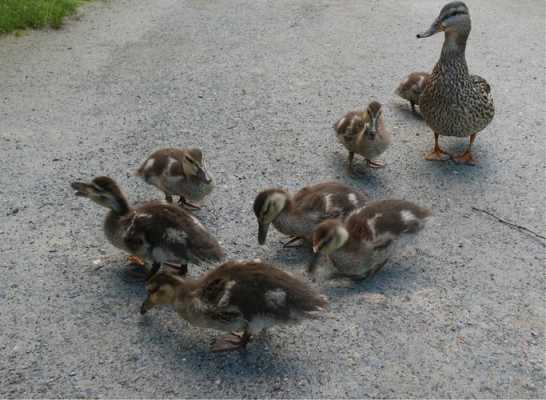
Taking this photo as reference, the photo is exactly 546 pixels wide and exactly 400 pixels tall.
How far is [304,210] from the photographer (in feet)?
13.9

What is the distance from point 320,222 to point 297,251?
310 mm

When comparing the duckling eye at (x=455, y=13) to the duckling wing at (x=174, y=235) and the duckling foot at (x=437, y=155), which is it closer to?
the duckling foot at (x=437, y=155)

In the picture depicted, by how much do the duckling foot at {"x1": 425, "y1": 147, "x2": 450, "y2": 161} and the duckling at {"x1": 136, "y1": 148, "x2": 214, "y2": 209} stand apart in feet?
6.71

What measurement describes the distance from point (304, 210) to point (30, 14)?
16.1ft

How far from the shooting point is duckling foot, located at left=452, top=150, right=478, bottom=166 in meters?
5.44

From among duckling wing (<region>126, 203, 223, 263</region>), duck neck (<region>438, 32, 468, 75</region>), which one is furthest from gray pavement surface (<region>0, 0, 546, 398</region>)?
duck neck (<region>438, 32, 468, 75</region>)

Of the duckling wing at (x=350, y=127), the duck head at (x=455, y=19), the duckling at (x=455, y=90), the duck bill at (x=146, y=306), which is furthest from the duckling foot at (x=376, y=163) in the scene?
the duck bill at (x=146, y=306)

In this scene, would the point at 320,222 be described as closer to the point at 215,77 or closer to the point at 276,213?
the point at 276,213

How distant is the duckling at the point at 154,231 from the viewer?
376cm

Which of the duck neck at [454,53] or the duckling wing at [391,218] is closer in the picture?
the duckling wing at [391,218]

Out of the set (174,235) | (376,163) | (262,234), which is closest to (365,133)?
(376,163)

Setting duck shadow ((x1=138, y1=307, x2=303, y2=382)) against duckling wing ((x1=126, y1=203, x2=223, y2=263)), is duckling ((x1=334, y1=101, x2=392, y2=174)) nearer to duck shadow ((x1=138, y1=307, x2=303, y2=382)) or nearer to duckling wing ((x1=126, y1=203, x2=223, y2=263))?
duckling wing ((x1=126, y1=203, x2=223, y2=263))

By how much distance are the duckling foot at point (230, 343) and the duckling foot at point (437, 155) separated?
272cm

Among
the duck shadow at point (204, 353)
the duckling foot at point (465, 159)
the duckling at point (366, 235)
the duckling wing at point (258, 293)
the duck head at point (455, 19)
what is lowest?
the duck shadow at point (204, 353)
